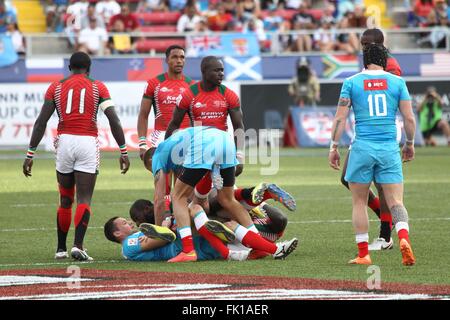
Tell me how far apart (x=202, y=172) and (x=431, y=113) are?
22974 millimetres

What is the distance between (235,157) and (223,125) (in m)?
1.00

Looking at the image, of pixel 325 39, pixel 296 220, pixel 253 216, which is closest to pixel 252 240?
pixel 253 216

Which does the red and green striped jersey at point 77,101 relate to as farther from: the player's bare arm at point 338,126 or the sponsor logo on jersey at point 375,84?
the sponsor logo on jersey at point 375,84

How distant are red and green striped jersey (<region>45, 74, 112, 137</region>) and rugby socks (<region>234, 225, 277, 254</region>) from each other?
207cm

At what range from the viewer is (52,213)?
18141 mm

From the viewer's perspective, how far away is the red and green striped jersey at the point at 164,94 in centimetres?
1538

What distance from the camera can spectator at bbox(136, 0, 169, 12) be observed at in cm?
3847

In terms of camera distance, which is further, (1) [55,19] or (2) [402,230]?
(1) [55,19]

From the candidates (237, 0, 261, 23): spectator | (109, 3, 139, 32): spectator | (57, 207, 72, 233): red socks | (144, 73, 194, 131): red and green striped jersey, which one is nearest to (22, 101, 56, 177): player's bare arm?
(57, 207, 72, 233): red socks

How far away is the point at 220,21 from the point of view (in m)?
37.2

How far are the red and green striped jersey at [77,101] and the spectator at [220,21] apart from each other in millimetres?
24140

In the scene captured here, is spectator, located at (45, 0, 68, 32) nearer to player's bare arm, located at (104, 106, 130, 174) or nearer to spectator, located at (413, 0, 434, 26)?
spectator, located at (413, 0, 434, 26)

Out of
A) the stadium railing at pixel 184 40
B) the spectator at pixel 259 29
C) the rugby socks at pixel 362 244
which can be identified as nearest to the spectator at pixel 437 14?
the stadium railing at pixel 184 40

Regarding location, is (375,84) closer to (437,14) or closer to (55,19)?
(55,19)
